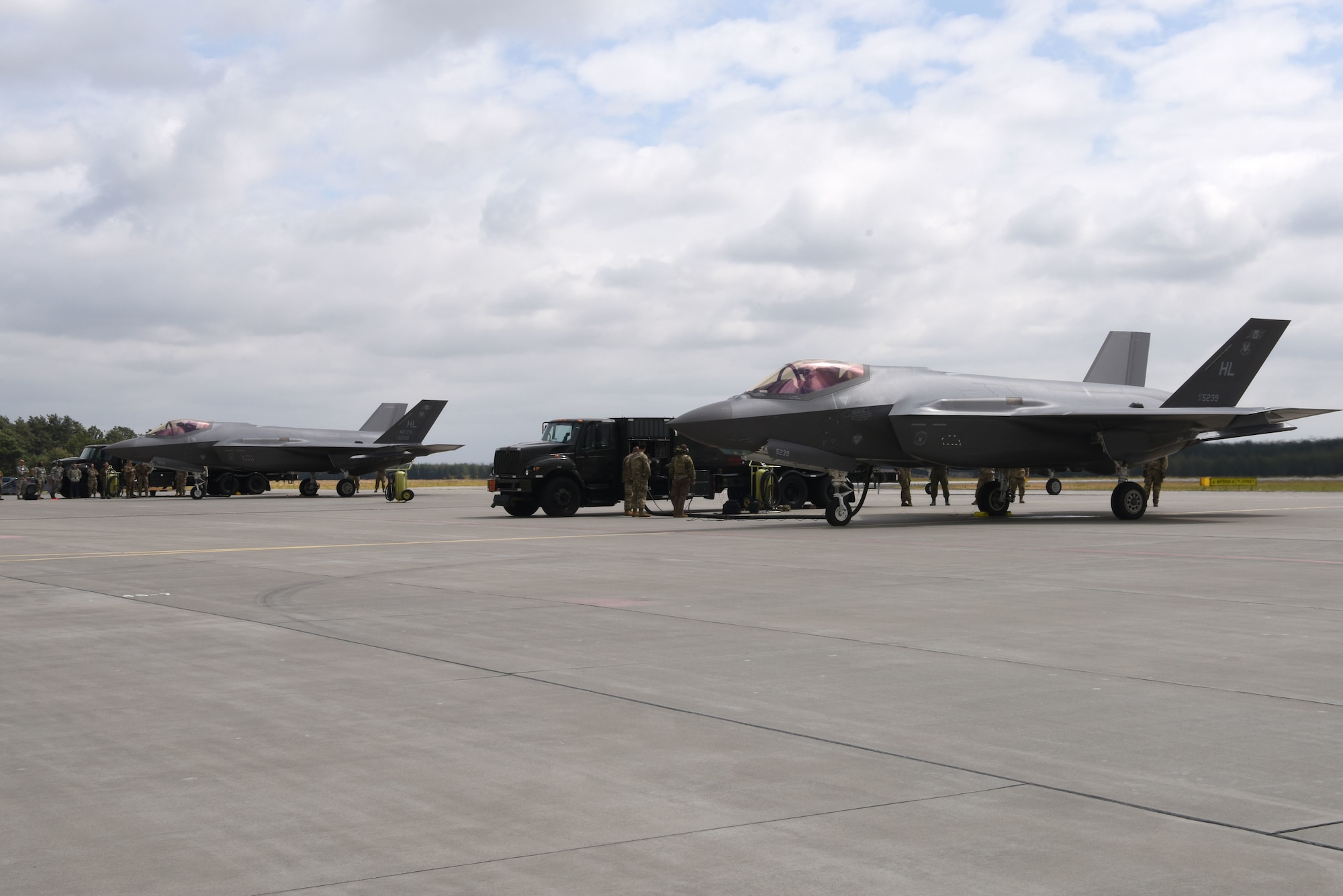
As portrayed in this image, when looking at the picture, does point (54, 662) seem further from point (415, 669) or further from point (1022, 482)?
point (1022, 482)

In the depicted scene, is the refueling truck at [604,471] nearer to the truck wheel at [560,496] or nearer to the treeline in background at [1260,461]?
the truck wheel at [560,496]

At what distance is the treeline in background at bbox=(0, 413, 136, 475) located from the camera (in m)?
103

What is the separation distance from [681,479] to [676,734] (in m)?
21.9

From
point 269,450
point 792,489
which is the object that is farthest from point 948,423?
point 269,450

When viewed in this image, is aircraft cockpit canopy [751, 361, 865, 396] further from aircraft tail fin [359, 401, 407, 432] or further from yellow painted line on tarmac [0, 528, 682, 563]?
aircraft tail fin [359, 401, 407, 432]

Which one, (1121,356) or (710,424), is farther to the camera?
(1121,356)

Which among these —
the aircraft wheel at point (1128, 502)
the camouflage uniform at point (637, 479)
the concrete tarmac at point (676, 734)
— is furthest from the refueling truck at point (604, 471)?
the concrete tarmac at point (676, 734)

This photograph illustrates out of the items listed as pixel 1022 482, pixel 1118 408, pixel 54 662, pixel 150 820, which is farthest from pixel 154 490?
pixel 150 820

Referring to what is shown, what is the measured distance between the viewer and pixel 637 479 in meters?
27.3

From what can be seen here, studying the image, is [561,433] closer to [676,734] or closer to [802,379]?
[802,379]

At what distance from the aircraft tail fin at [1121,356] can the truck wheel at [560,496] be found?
1400cm

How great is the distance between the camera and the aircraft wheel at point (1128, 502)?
23828mm

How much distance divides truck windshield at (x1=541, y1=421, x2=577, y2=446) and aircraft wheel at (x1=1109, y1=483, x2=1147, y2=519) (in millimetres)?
11603

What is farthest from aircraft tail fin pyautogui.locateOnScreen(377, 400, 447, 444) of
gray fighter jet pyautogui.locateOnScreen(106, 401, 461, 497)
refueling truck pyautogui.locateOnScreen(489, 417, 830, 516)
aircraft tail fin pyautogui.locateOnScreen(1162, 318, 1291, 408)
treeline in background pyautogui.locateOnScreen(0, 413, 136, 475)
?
treeline in background pyautogui.locateOnScreen(0, 413, 136, 475)
